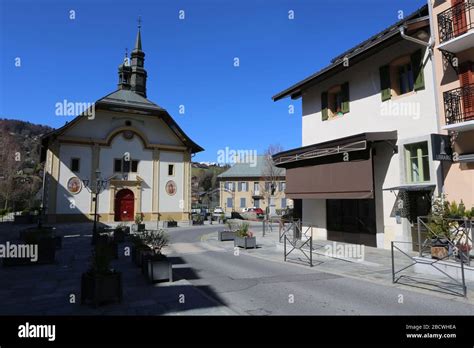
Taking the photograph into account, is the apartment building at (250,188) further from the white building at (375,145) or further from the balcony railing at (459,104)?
the balcony railing at (459,104)

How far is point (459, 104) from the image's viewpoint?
11812 mm

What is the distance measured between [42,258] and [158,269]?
535cm

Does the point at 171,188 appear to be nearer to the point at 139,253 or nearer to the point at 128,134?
A: the point at 128,134

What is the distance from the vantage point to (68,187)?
105 ft

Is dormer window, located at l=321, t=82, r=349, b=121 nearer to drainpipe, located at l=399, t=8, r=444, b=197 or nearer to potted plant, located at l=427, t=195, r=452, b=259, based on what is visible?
drainpipe, located at l=399, t=8, r=444, b=197

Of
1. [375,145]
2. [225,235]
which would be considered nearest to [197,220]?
[225,235]

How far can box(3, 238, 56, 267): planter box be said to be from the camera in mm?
11102

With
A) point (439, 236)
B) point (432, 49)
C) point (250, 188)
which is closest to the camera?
point (439, 236)

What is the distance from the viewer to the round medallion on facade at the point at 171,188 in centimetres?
3719

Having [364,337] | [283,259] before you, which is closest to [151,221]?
[283,259]

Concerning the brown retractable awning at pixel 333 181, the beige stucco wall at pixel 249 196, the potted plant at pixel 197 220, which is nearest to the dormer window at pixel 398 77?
the brown retractable awning at pixel 333 181

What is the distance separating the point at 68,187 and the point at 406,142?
28939 mm

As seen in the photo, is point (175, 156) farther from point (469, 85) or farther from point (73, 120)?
point (469, 85)

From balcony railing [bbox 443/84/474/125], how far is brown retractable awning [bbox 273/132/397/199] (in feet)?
8.22
